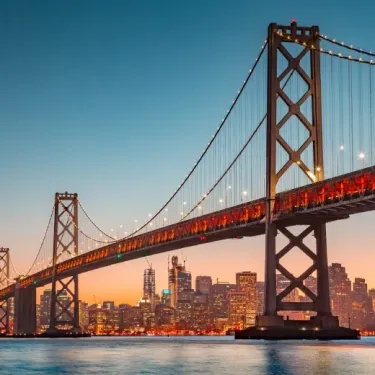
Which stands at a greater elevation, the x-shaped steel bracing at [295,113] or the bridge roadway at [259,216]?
the x-shaped steel bracing at [295,113]

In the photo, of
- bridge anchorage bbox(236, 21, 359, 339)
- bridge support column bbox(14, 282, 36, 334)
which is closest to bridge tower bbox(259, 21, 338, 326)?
bridge anchorage bbox(236, 21, 359, 339)

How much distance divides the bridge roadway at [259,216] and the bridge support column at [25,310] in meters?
29.2

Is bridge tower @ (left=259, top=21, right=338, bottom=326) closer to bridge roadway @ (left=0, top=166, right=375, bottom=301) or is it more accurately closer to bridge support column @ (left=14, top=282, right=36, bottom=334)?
bridge roadway @ (left=0, top=166, right=375, bottom=301)

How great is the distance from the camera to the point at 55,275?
10250 cm

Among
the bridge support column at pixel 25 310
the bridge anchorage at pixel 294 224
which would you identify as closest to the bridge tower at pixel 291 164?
the bridge anchorage at pixel 294 224

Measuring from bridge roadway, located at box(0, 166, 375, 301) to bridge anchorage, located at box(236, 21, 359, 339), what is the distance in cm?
102

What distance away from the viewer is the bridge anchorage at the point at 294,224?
5422 centimetres

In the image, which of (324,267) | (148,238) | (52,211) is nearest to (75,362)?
(324,267)

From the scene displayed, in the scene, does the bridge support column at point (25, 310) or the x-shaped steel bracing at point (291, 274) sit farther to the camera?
the bridge support column at point (25, 310)

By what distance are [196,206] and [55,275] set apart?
3439 cm

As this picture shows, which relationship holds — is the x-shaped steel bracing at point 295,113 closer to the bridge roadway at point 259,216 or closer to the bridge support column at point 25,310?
the bridge roadway at point 259,216

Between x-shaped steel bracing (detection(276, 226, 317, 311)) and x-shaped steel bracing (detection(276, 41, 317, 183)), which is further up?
x-shaped steel bracing (detection(276, 41, 317, 183))

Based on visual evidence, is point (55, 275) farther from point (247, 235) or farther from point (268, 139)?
point (268, 139)

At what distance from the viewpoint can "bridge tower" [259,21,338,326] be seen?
5441 centimetres
